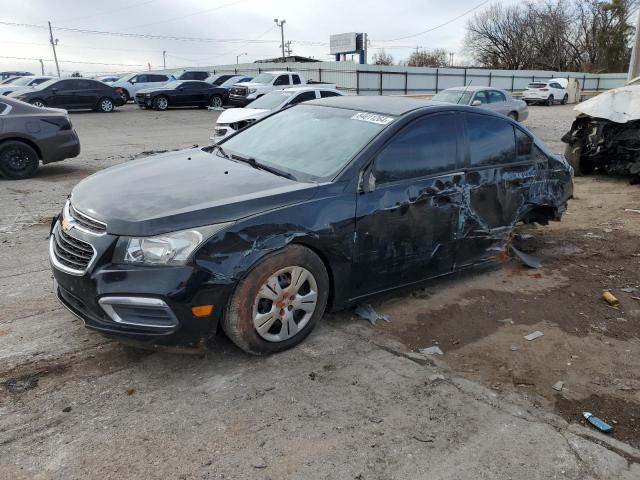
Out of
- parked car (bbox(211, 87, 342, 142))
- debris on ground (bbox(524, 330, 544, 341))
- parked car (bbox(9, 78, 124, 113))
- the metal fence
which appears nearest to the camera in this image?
debris on ground (bbox(524, 330, 544, 341))

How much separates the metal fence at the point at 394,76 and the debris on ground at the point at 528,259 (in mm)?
26600

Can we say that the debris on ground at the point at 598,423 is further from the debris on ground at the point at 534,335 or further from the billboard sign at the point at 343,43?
Answer: the billboard sign at the point at 343,43

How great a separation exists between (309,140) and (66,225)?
6.16ft

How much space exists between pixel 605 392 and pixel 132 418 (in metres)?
2.84

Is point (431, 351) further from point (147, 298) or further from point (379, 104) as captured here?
point (379, 104)

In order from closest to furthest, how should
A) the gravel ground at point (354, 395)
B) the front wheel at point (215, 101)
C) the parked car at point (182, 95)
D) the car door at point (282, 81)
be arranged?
1. the gravel ground at point (354, 395)
2. the car door at point (282, 81)
3. the parked car at point (182, 95)
4. the front wheel at point (215, 101)

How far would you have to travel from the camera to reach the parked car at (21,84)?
74.2 ft

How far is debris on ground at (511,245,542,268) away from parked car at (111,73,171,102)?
92.1 feet

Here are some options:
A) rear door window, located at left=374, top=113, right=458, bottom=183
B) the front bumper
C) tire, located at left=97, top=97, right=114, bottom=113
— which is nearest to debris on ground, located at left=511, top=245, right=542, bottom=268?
rear door window, located at left=374, top=113, right=458, bottom=183

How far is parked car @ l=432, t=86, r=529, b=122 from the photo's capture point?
16.0 meters

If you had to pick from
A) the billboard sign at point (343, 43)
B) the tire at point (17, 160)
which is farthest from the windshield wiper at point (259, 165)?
the billboard sign at point (343, 43)

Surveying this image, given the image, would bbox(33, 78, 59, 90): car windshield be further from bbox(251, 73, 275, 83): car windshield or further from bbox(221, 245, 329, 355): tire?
bbox(221, 245, 329, 355): tire

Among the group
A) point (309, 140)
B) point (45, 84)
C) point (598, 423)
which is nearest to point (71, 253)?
point (309, 140)

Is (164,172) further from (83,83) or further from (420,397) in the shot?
(83,83)
